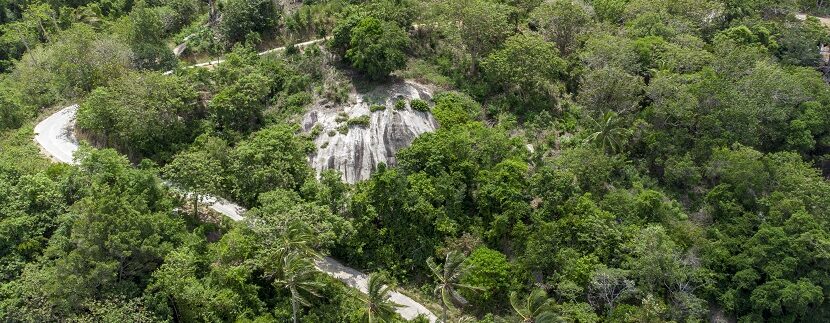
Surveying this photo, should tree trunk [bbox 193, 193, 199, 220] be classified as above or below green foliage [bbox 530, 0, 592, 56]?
below

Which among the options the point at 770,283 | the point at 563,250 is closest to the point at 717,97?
the point at 770,283

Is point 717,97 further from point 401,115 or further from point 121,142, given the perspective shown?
point 121,142

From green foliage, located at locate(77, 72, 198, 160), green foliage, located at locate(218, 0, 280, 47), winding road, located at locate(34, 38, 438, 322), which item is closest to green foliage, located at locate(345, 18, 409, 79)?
winding road, located at locate(34, 38, 438, 322)

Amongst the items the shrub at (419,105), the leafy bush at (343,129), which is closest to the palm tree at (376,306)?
the leafy bush at (343,129)

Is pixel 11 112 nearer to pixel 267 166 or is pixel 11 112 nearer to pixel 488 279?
pixel 267 166

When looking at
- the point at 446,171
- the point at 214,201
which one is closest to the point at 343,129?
the point at 446,171

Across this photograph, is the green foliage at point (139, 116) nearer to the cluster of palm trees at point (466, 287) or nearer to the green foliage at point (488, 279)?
the cluster of palm trees at point (466, 287)

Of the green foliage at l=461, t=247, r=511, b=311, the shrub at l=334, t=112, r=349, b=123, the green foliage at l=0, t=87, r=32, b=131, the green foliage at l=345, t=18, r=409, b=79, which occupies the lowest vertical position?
the green foliage at l=461, t=247, r=511, b=311

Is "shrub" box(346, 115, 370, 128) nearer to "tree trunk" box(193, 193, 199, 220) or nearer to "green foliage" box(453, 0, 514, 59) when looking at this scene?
"green foliage" box(453, 0, 514, 59)
